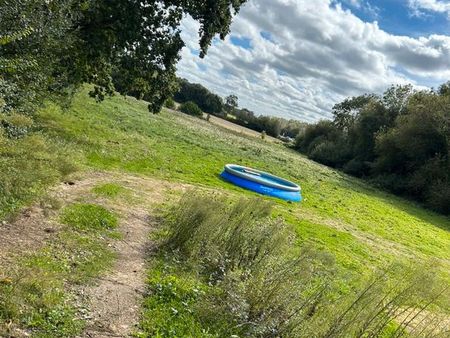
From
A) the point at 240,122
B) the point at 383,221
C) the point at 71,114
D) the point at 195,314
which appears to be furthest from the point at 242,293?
the point at 240,122

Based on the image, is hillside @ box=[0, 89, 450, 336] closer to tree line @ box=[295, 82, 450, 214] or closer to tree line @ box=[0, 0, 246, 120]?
tree line @ box=[0, 0, 246, 120]

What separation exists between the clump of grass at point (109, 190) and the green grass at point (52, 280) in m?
2.98

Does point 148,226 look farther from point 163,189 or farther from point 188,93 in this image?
point 188,93

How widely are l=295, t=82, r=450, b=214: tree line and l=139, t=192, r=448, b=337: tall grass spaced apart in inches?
1304

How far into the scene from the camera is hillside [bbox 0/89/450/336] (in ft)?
32.0

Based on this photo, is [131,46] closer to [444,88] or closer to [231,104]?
[444,88]

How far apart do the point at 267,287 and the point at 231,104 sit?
118619mm

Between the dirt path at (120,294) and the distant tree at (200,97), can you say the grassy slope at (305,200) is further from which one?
the distant tree at (200,97)

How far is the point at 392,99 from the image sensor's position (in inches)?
2394

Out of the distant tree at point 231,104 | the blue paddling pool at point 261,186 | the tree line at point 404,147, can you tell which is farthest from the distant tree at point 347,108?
the blue paddling pool at point 261,186

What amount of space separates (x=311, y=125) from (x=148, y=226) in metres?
75.8

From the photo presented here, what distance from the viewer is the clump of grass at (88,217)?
888cm

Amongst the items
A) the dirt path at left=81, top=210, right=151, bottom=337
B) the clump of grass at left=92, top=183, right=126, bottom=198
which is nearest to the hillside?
the clump of grass at left=92, top=183, right=126, bottom=198

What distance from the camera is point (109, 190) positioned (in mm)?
12258
